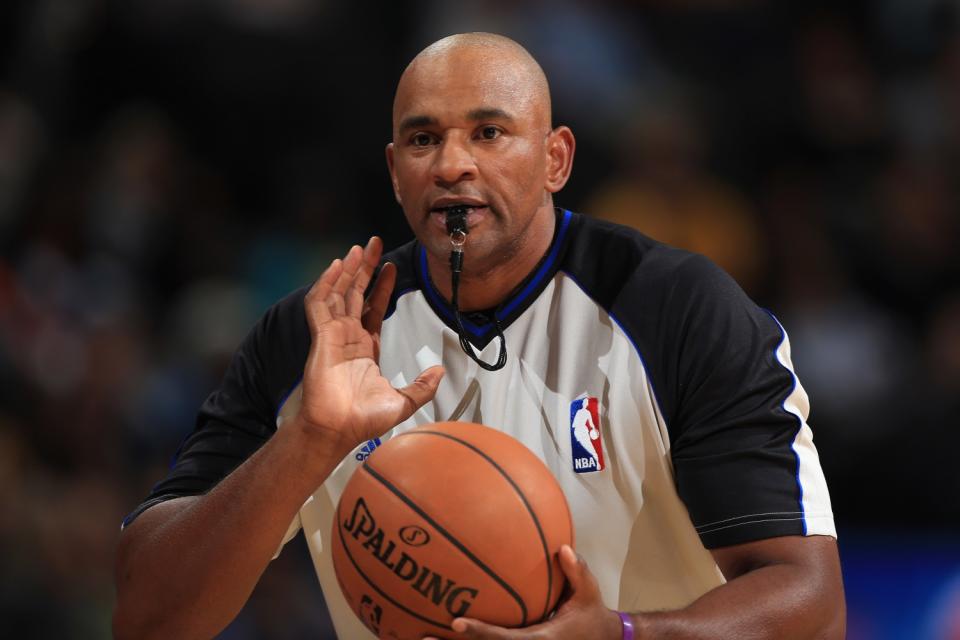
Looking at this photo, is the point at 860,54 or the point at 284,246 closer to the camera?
the point at 284,246

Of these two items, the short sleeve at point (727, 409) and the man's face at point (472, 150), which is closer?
the short sleeve at point (727, 409)

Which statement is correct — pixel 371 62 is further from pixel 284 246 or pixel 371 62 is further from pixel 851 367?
pixel 851 367

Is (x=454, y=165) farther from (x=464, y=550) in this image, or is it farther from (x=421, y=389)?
(x=464, y=550)

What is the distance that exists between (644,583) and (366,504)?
99 centimetres

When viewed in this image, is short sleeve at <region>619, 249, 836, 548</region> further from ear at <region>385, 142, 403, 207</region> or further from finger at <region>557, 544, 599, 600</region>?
ear at <region>385, 142, 403, 207</region>

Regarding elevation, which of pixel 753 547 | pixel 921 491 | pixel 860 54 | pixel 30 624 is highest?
pixel 860 54

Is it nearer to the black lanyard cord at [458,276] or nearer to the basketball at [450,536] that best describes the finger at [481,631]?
the basketball at [450,536]

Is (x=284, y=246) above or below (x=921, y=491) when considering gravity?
above

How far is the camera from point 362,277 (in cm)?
415

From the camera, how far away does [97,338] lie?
8062 mm

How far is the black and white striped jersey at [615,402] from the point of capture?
3.75 metres

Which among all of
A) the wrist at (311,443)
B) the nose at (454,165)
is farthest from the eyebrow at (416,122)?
the wrist at (311,443)

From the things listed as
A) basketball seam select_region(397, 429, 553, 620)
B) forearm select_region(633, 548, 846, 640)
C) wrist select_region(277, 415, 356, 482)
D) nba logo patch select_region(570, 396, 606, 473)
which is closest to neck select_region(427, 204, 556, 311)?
nba logo patch select_region(570, 396, 606, 473)

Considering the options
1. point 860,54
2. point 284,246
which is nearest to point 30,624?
point 284,246
